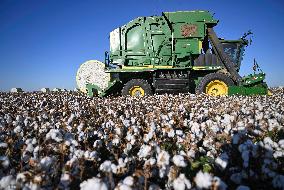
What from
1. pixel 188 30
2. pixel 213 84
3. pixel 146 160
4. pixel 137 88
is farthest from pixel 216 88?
pixel 146 160

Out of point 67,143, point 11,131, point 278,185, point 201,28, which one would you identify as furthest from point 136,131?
point 201,28

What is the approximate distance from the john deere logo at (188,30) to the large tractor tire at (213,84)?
8.87ft

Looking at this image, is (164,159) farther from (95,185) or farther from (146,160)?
(95,185)

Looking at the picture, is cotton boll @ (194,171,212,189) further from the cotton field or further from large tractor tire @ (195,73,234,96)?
large tractor tire @ (195,73,234,96)

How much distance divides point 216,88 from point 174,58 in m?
2.91

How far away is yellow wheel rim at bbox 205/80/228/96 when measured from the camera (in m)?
15.5

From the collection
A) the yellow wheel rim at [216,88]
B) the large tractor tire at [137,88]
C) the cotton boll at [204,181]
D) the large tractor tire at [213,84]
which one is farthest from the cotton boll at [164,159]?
the large tractor tire at [137,88]

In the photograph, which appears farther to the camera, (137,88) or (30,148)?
(137,88)

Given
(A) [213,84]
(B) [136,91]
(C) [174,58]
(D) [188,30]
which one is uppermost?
(D) [188,30]

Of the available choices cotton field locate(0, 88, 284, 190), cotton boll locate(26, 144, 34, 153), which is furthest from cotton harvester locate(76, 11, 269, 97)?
cotton boll locate(26, 144, 34, 153)

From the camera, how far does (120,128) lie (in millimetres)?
5812

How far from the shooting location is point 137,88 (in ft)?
54.1

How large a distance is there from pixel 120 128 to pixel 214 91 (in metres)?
10.7

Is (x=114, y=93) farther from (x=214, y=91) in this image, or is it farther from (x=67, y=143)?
(x=67, y=143)
